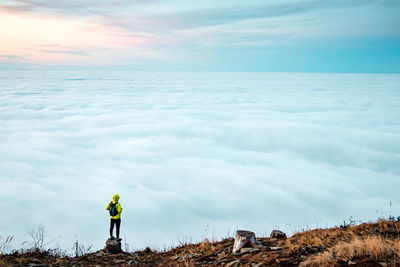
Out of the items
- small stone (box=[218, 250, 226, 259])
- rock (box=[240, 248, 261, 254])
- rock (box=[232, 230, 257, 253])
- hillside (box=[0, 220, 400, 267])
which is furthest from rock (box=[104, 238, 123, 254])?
rock (box=[240, 248, 261, 254])

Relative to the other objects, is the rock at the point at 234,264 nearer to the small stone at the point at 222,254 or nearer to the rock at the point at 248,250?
the rock at the point at 248,250

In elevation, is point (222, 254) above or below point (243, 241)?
below

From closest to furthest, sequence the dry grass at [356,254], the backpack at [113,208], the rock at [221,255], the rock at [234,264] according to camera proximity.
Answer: the dry grass at [356,254] → the rock at [234,264] → the rock at [221,255] → the backpack at [113,208]

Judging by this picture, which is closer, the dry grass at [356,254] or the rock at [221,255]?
the dry grass at [356,254]

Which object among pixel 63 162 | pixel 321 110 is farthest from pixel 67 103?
pixel 321 110

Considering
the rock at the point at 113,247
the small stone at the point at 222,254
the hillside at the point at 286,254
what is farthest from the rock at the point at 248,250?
the rock at the point at 113,247

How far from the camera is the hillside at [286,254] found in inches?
169

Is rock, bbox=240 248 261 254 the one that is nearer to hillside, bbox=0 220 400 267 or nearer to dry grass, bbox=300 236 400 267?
hillside, bbox=0 220 400 267

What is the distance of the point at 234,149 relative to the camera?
68.4m

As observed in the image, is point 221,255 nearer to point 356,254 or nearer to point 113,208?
point 356,254

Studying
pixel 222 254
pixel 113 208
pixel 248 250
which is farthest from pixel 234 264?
pixel 113 208

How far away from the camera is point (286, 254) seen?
504 cm

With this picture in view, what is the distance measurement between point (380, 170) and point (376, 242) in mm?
54203

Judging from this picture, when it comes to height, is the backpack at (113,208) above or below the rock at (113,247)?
above
